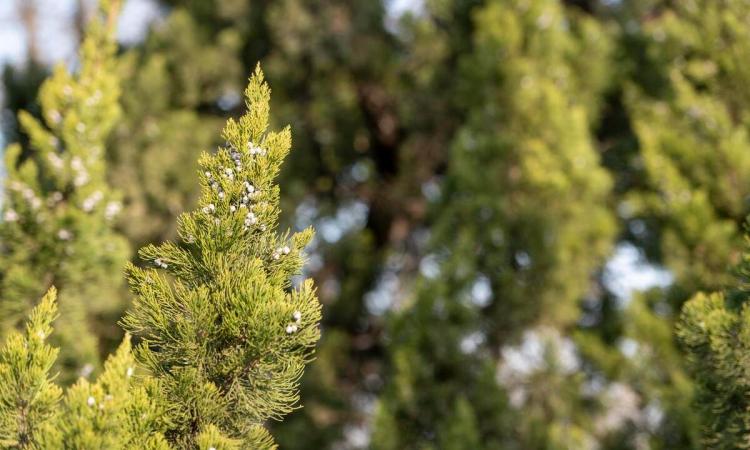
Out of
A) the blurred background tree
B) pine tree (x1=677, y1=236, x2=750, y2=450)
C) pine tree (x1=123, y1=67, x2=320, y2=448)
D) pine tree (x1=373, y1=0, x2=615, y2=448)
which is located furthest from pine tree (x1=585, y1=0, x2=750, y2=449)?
pine tree (x1=123, y1=67, x2=320, y2=448)

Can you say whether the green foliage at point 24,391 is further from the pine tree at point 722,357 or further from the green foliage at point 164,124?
the green foliage at point 164,124

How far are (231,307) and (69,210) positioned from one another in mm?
2373

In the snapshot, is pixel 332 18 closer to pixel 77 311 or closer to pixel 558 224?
pixel 558 224

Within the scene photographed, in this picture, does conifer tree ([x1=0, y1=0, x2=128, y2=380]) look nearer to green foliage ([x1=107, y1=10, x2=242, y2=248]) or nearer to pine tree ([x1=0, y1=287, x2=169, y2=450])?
pine tree ([x1=0, y1=287, x2=169, y2=450])

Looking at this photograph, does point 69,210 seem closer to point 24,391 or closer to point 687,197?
point 24,391

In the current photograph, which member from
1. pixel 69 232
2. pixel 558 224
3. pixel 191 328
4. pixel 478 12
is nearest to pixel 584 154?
pixel 558 224

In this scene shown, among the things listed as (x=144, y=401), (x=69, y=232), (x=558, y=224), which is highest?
(x=558, y=224)

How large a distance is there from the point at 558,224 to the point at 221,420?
497 centimetres

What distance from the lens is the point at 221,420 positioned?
245 centimetres

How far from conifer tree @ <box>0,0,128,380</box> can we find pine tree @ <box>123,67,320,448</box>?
2029mm

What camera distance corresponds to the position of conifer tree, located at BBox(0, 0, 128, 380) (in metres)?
4.28

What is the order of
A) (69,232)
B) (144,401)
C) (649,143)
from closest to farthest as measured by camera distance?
1. (144,401)
2. (69,232)
3. (649,143)

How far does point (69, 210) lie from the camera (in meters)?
4.36

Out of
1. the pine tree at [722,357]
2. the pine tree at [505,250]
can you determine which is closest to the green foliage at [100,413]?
the pine tree at [722,357]
